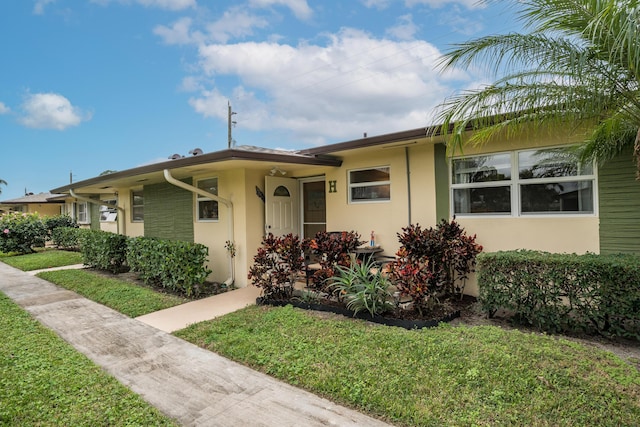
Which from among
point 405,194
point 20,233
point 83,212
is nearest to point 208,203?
point 405,194

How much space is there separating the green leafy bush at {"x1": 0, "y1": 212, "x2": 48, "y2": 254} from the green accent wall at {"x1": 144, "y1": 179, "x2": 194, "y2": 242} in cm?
749

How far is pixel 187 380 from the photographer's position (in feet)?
11.8

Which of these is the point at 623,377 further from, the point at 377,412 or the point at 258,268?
the point at 258,268

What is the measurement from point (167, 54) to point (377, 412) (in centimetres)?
1360

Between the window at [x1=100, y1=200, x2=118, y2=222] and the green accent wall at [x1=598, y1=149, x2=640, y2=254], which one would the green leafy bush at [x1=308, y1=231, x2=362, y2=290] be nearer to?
the green accent wall at [x1=598, y1=149, x2=640, y2=254]

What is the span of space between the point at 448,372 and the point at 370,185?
15.4 ft

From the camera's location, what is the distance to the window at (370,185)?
725 cm

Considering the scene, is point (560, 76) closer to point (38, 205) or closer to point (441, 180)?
point (441, 180)

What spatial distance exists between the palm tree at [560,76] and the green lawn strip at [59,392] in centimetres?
473

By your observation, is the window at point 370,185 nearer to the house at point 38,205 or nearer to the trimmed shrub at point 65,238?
the trimmed shrub at point 65,238

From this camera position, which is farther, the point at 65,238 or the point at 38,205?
the point at 38,205

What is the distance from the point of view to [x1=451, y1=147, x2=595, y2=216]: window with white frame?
17.1 feet

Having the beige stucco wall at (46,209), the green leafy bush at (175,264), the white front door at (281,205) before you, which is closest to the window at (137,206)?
the green leafy bush at (175,264)

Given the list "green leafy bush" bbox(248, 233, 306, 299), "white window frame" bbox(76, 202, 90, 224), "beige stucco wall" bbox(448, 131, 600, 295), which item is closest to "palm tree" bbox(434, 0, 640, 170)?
"beige stucco wall" bbox(448, 131, 600, 295)
